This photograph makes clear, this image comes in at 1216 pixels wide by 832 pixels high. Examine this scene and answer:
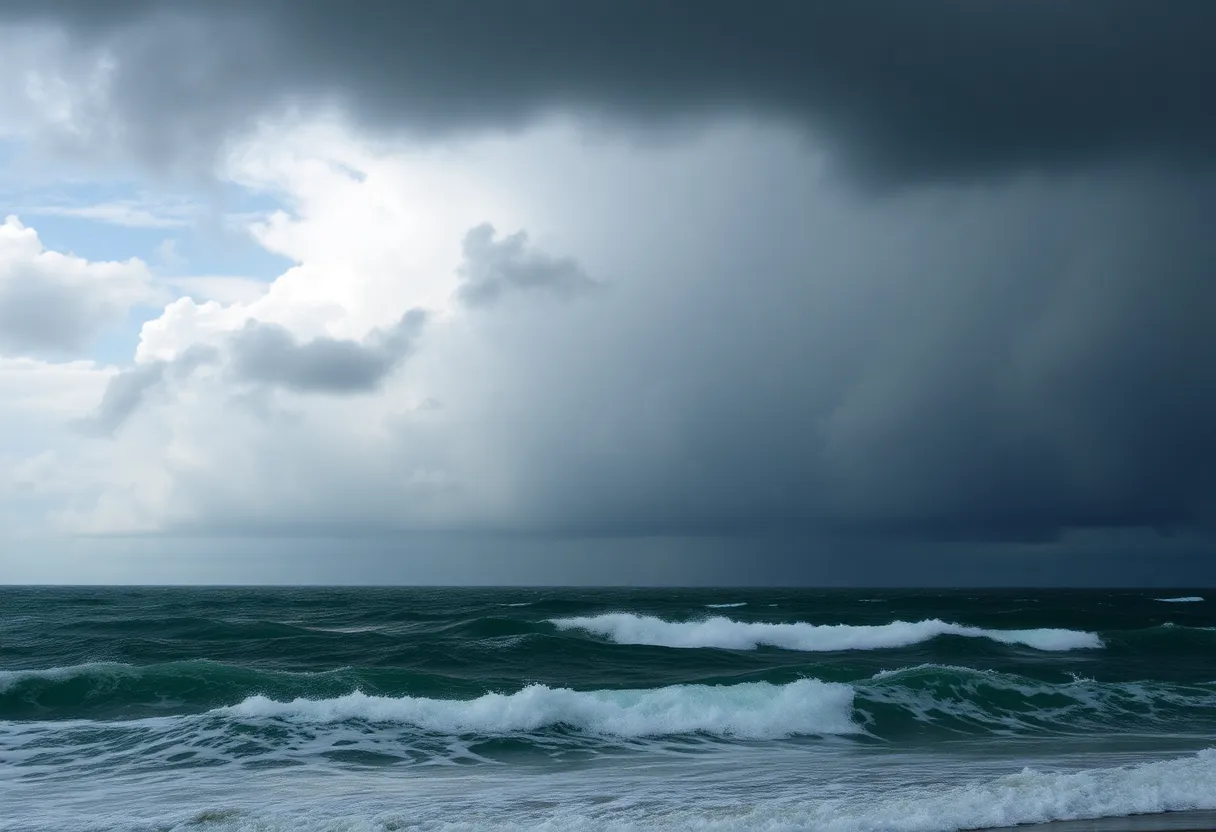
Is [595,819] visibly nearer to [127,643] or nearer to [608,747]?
[608,747]

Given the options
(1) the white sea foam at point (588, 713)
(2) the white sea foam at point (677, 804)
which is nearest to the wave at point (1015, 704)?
(1) the white sea foam at point (588, 713)

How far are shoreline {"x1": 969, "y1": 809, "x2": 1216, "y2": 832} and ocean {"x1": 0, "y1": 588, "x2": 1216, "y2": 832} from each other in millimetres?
198

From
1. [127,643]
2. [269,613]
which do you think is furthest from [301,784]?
[269,613]

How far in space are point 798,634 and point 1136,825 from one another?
30992 mm

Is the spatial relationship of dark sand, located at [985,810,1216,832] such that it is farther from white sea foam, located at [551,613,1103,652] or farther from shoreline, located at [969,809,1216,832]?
white sea foam, located at [551,613,1103,652]

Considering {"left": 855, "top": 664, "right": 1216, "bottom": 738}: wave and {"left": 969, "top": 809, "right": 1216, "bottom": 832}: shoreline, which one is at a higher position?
{"left": 969, "top": 809, "right": 1216, "bottom": 832}: shoreline

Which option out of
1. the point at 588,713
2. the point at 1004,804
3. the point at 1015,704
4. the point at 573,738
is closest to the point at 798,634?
the point at 1015,704

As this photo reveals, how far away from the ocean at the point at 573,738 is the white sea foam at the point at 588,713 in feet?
0.19

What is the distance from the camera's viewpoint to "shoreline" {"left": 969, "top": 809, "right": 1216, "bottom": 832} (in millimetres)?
9805

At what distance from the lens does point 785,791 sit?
40.1 ft

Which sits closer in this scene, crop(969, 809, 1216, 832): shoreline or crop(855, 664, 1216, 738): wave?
crop(969, 809, 1216, 832): shoreline

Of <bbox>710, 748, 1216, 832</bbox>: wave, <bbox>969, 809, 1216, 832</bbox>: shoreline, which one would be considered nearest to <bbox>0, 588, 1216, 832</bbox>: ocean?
<bbox>710, 748, 1216, 832</bbox>: wave

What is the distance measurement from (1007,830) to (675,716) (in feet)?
29.7

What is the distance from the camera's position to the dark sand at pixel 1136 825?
980cm
